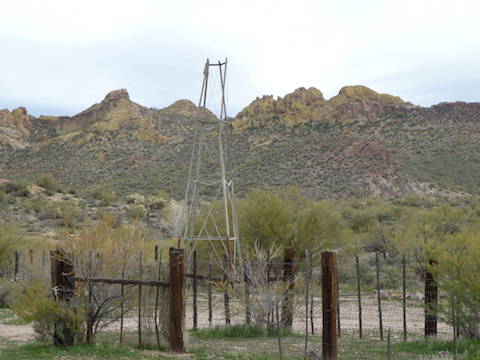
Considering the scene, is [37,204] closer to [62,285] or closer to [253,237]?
[253,237]

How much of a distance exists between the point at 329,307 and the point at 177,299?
119 inches

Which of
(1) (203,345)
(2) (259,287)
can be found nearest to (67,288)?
(1) (203,345)

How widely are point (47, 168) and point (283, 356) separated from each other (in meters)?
66.3

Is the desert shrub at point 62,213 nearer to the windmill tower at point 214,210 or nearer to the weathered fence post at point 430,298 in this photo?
the windmill tower at point 214,210

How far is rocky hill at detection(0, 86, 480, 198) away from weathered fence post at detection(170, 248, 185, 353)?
Result: 40.7 metres

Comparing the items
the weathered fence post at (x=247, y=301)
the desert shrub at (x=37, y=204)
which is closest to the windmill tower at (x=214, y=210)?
the weathered fence post at (x=247, y=301)

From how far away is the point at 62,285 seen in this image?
1102cm

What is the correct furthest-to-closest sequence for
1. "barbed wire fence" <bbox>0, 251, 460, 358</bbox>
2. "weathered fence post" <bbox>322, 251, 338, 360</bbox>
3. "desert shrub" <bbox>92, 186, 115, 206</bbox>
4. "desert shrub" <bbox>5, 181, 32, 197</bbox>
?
"desert shrub" <bbox>5, 181, 32, 197</bbox> → "desert shrub" <bbox>92, 186, 115, 206</bbox> → "barbed wire fence" <bbox>0, 251, 460, 358</bbox> → "weathered fence post" <bbox>322, 251, 338, 360</bbox>

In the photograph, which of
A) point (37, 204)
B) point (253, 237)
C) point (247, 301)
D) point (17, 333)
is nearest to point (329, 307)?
point (247, 301)

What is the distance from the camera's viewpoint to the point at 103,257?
11180mm

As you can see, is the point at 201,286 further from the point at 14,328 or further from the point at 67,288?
the point at 67,288

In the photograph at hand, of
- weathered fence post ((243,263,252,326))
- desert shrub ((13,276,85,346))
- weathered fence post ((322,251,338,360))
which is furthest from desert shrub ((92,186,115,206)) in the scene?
weathered fence post ((322,251,338,360))

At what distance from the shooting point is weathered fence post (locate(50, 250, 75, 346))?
10961 millimetres

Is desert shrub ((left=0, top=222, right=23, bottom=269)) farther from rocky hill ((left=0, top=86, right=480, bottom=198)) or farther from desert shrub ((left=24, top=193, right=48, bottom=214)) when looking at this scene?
rocky hill ((left=0, top=86, right=480, bottom=198))
